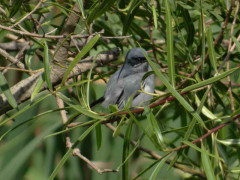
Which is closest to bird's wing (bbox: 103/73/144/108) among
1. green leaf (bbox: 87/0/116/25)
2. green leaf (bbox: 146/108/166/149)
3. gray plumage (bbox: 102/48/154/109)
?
gray plumage (bbox: 102/48/154/109)

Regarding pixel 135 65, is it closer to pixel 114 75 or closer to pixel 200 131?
pixel 114 75

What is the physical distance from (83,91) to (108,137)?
1412mm

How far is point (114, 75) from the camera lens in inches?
81.0

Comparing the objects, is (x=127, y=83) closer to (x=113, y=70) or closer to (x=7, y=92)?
(x=113, y=70)

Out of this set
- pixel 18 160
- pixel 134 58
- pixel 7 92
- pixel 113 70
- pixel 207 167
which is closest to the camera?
pixel 207 167

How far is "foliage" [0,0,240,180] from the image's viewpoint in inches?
42.6

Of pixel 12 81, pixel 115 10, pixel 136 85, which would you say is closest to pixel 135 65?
pixel 136 85

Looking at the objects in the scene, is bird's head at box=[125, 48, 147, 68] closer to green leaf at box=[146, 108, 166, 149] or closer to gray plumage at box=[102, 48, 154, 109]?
gray plumage at box=[102, 48, 154, 109]

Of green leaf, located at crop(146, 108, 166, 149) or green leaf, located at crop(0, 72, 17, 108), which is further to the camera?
green leaf, located at crop(0, 72, 17, 108)

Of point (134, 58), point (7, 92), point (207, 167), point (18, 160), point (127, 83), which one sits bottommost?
point (18, 160)

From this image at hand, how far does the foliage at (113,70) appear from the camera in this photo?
1.08m

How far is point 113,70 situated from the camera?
6.15 ft

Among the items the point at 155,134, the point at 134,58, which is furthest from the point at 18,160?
the point at 155,134

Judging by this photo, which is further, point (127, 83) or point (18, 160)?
point (18, 160)
